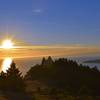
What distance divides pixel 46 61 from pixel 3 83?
35622 mm

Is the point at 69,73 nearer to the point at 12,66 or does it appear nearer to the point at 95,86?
the point at 95,86

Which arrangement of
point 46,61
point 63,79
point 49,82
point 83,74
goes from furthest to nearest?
A: point 46,61 < point 83,74 < point 63,79 < point 49,82

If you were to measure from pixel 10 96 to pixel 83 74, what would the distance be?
Result: 32.1 m

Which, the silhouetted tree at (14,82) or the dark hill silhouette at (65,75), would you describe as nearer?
the silhouetted tree at (14,82)

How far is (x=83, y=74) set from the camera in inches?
2498

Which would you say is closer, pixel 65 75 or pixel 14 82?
pixel 14 82

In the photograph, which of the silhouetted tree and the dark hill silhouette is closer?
the silhouetted tree

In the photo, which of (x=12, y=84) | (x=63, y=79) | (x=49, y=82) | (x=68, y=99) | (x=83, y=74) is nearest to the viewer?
(x=68, y=99)

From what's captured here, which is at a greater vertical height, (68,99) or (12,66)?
(12,66)

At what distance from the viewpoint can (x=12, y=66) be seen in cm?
4053

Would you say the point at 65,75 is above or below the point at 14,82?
above

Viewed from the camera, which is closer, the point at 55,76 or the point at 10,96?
the point at 10,96

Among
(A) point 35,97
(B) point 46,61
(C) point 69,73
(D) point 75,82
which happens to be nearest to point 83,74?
(C) point 69,73

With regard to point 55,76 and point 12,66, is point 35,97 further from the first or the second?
point 55,76
